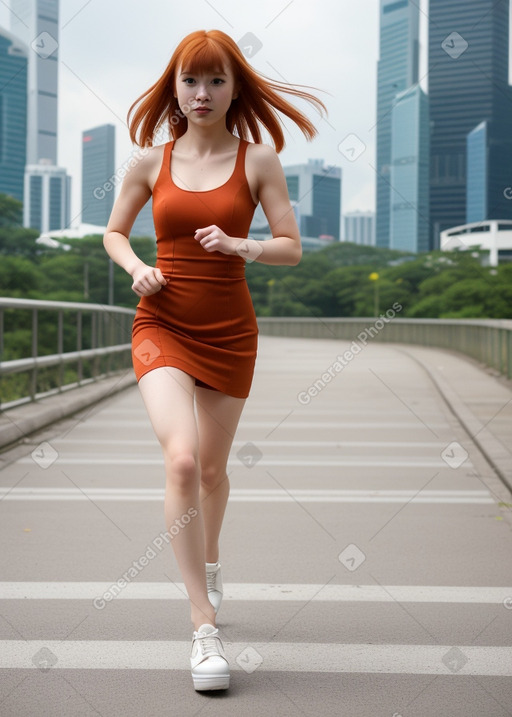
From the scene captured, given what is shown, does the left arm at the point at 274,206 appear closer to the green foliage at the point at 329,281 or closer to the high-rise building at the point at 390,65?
the green foliage at the point at 329,281

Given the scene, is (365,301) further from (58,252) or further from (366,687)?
(366,687)

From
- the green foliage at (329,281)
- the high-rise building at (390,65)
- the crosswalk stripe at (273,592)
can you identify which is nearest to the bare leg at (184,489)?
the crosswalk stripe at (273,592)

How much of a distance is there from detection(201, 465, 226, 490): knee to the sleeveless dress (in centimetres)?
33

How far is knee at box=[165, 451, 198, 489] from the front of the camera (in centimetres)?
334

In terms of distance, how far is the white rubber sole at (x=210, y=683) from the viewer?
10.6 feet

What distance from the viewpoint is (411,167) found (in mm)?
120750

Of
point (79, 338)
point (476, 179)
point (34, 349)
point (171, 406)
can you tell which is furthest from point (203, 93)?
point (476, 179)

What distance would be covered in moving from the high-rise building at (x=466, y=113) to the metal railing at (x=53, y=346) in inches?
3660

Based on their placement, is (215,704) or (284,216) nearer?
(215,704)

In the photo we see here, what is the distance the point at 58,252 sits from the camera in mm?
66812

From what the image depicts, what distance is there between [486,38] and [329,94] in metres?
121

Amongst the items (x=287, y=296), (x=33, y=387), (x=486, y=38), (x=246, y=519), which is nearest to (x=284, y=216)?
(x=246, y=519)

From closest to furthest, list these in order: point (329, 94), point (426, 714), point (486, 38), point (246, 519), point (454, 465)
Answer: point (426, 714) → point (329, 94) → point (246, 519) → point (454, 465) → point (486, 38)

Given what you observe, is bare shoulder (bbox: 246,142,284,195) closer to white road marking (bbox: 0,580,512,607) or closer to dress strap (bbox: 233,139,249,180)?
dress strap (bbox: 233,139,249,180)
